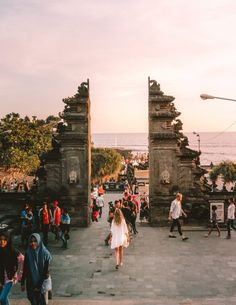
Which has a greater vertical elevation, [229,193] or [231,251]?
[229,193]

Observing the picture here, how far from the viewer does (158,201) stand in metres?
21.2

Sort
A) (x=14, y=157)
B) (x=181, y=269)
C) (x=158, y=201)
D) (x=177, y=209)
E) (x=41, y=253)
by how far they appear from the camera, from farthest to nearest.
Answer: (x=14, y=157)
(x=158, y=201)
(x=177, y=209)
(x=181, y=269)
(x=41, y=253)

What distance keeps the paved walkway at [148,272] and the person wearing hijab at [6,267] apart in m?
1.59

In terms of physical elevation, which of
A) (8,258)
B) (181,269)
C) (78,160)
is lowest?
(181,269)

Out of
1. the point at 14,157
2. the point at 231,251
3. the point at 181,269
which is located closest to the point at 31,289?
the point at 181,269

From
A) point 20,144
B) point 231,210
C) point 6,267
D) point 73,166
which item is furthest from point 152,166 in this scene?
point 20,144

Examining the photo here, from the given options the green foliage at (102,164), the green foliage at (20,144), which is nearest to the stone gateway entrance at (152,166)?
the green foliage at (20,144)

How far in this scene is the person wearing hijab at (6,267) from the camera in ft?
29.7

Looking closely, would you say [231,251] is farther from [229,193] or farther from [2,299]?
[2,299]

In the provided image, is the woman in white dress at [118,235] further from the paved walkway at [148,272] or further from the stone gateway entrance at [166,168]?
the stone gateway entrance at [166,168]

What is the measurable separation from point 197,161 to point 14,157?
20.5m

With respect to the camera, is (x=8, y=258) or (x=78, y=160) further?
(x=78, y=160)

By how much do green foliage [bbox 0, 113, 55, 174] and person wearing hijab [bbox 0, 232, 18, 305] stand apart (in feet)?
97.2

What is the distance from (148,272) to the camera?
13.5m
